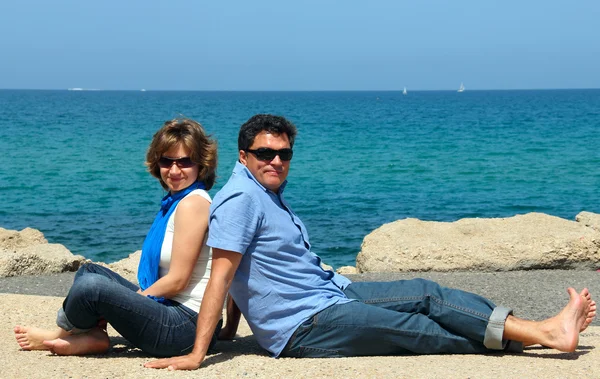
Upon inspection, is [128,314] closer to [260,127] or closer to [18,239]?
[260,127]

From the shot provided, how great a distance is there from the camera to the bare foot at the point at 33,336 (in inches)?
199

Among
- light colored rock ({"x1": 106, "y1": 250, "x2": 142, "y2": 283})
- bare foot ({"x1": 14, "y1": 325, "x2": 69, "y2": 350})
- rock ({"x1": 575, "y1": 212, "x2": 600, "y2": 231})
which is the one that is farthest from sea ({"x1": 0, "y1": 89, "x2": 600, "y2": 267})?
bare foot ({"x1": 14, "y1": 325, "x2": 69, "y2": 350})

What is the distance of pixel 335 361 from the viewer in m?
4.81

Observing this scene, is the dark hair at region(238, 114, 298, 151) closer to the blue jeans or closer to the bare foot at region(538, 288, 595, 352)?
the blue jeans

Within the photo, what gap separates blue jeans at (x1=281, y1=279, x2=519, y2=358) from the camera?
4828mm

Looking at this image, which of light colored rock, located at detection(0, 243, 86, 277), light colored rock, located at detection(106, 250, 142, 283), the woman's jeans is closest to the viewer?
the woman's jeans

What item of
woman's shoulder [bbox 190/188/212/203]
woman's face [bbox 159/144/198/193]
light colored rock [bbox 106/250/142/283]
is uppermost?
woman's face [bbox 159/144/198/193]

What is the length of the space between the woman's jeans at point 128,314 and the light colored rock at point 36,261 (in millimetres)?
4462

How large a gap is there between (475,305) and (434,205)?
15178mm

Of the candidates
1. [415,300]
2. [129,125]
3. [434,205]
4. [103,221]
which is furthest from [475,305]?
[129,125]

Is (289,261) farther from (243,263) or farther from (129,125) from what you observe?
(129,125)

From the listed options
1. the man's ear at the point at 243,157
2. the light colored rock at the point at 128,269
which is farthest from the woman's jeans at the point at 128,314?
the light colored rock at the point at 128,269

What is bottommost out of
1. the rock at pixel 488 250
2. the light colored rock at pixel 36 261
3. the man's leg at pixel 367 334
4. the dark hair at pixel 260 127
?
the light colored rock at pixel 36 261

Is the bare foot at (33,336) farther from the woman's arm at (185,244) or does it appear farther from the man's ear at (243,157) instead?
the man's ear at (243,157)
